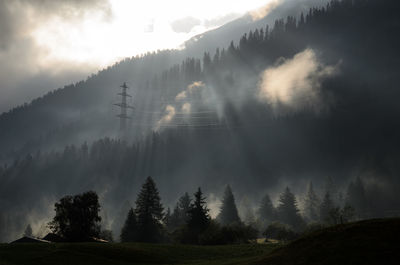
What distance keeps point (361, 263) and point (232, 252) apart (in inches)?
1232

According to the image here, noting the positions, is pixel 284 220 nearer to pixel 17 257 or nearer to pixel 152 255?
pixel 152 255

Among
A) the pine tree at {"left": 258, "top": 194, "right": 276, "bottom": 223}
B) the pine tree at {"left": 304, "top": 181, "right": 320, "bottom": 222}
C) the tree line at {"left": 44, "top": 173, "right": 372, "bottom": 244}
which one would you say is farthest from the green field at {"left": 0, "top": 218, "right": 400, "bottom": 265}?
the pine tree at {"left": 304, "top": 181, "right": 320, "bottom": 222}

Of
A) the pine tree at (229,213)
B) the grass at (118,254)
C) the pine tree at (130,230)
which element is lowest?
the grass at (118,254)

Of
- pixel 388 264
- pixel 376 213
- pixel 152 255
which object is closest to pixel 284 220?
pixel 376 213

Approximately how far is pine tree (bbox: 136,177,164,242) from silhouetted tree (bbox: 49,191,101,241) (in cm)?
1195

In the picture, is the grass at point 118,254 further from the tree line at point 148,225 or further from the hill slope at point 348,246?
the tree line at point 148,225

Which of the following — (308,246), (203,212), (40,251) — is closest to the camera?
(308,246)

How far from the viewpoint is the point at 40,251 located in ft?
180

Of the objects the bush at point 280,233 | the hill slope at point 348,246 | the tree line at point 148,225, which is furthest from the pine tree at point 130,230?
the hill slope at point 348,246

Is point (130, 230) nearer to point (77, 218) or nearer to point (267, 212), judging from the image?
point (77, 218)

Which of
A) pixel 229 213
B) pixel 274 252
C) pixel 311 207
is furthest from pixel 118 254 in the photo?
pixel 311 207

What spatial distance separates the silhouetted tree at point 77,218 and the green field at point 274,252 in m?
27.5

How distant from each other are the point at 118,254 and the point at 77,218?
122ft

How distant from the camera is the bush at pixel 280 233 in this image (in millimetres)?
116750
